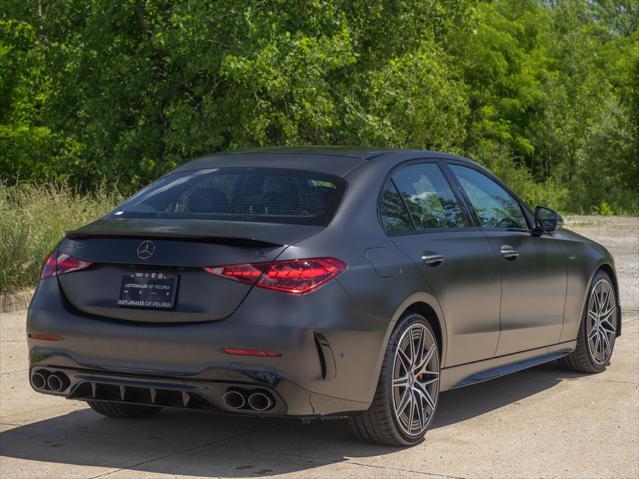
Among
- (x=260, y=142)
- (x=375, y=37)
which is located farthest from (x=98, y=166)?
(x=375, y=37)

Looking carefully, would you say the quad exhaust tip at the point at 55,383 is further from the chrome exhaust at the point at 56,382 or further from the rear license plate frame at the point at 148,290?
the rear license plate frame at the point at 148,290

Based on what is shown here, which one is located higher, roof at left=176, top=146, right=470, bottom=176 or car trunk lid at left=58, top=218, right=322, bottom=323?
roof at left=176, top=146, right=470, bottom=176

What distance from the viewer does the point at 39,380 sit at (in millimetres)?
6398

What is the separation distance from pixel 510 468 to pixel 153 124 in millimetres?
20528

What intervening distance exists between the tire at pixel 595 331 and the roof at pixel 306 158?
2.20 metres

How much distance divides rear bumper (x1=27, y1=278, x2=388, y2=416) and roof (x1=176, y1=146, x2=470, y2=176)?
108cm

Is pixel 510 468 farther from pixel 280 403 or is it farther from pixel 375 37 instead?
pixel 375 37

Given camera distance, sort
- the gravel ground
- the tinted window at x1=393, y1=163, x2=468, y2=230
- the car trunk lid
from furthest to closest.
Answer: the tinted window at x1=393, y1=163, x2=468, y2=230
the gravel ground
the car trunk lid

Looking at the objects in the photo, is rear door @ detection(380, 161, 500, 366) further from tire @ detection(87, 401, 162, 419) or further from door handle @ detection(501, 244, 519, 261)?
tire @ detection(87, 401, 162, 419)

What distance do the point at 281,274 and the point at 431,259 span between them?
1.26 meters

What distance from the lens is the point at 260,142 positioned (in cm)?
2431

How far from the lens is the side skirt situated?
7.16 meters

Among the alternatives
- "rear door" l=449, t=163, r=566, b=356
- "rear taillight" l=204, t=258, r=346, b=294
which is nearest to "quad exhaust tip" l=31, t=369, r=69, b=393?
"rear taillight" l=204, t=258, r=346, b=294

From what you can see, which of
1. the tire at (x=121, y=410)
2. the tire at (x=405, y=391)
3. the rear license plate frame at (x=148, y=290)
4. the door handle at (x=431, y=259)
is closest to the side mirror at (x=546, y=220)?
the door handle at (x=431, y=259)
